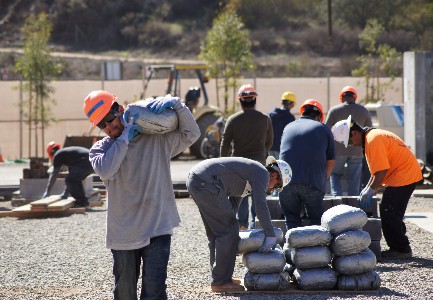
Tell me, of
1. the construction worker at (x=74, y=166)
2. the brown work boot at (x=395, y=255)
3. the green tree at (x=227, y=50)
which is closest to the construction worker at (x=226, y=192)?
the brown work boot at (x=395, y=255)

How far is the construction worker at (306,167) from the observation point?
392 inches

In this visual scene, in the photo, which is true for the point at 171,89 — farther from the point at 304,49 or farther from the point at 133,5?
the point at 133,5

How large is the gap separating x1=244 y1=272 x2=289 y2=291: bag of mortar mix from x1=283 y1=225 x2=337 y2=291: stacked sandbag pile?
0.57 feet

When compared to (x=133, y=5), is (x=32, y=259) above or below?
below

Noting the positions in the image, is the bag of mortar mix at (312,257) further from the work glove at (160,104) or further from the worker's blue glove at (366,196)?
the work glove at (160,104)

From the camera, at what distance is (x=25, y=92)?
30.1 m

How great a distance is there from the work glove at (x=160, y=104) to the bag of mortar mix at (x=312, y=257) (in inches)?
102

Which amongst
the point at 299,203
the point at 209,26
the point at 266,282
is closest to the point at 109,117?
the point at 266,282

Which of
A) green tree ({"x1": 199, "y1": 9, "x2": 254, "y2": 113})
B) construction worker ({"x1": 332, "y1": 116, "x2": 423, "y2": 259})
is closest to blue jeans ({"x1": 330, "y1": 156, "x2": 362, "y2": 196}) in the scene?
construction worker ({"x1": 332, "y1": 116, "x2": 423, "y2": 259})

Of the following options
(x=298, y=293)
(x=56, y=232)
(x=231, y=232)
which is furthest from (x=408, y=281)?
(x=56, y=232)

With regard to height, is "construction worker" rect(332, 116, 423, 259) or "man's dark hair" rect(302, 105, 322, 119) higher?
"man's dark hair" rect(302, 105, 322, 119)

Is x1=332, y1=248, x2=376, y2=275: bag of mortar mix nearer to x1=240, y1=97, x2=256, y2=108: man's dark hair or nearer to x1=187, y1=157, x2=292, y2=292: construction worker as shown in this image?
x1=187, y1=157, x2=292, y2=292: construction worker

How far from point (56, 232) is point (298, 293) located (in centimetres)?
590

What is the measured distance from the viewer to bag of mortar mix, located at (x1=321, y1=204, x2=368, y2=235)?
905 centimetres
